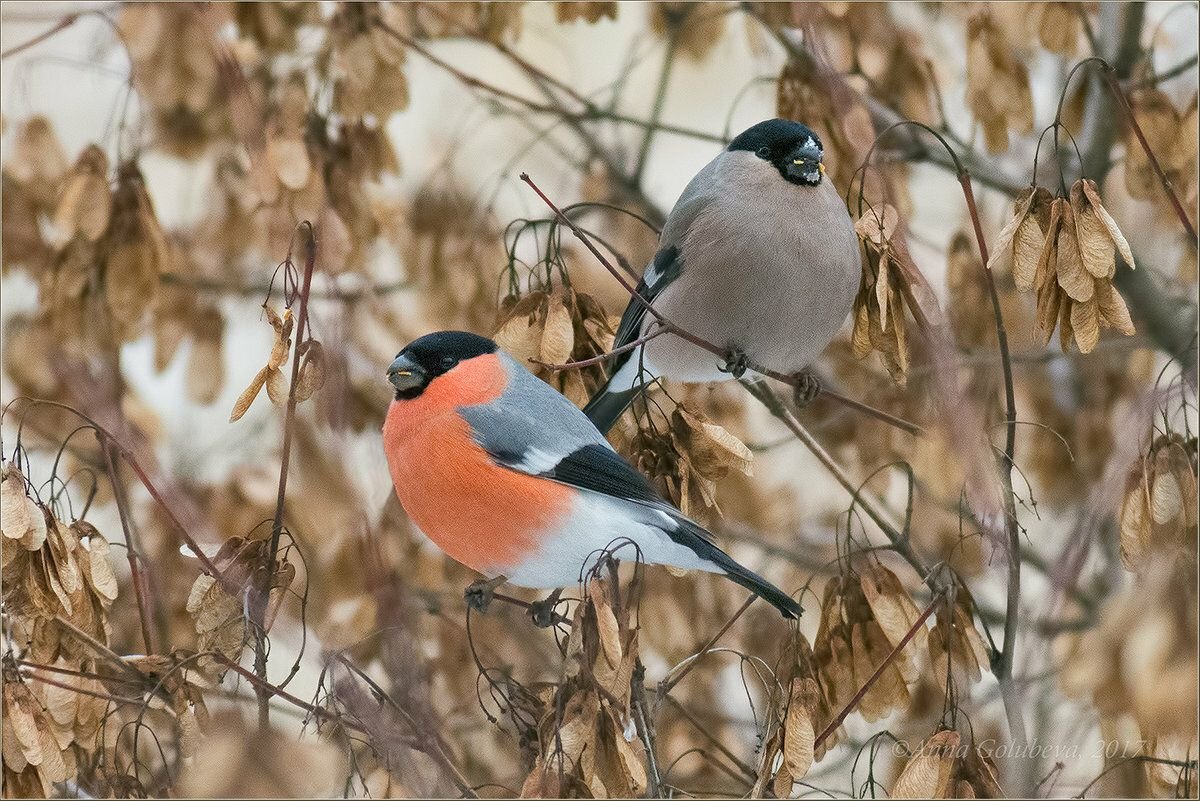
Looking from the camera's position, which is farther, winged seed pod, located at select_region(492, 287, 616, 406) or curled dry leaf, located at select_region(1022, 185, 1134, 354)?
winged seed pod, located at select_region(492, 287, 616, 406)

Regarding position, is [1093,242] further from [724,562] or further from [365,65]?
[365,65]

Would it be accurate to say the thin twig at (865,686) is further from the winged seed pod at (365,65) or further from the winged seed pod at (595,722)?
the winged seed pod at (365,65)

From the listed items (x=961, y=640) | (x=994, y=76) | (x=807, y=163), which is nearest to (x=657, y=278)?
(x=807, y=163)

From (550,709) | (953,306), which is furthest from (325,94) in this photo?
(550,709)

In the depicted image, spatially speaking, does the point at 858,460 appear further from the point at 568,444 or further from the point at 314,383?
the point at 314,383

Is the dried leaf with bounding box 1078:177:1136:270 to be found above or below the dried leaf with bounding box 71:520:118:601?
below

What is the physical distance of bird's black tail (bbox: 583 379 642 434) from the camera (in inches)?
59.4

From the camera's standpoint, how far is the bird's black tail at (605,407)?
151 centimetres

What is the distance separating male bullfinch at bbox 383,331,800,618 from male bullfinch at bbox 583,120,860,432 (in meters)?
0.13

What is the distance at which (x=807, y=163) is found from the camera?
5.20 feet

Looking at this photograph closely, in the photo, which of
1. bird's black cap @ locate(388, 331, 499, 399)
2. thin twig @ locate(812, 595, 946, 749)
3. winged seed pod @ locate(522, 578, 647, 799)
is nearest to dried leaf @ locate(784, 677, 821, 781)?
Result: thin twig @ locate(812, 595, 946, 749)

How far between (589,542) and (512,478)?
11 cm

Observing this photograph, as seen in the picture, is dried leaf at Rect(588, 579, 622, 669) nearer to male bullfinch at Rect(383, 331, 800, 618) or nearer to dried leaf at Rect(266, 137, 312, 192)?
male bullfinch at Rect(383, 331, 800, 618)

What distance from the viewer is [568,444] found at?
1384mm
